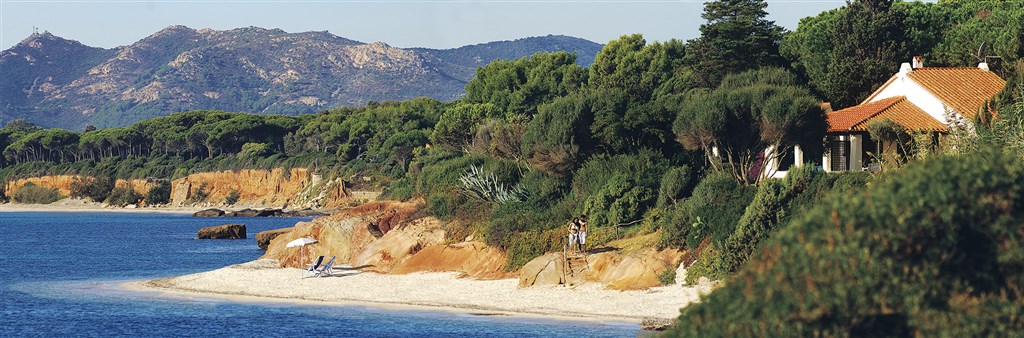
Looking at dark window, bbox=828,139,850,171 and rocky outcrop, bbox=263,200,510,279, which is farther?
dark window, bbox=828,139,850,171

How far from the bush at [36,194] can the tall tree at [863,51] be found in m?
115

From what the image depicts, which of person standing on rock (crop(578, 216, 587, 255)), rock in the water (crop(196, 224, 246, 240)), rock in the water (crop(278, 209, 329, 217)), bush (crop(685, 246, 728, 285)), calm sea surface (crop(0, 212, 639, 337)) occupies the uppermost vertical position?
person standing on rock (crop(578, 216, 587, 255))

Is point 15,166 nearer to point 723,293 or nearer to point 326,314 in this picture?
point 326,314

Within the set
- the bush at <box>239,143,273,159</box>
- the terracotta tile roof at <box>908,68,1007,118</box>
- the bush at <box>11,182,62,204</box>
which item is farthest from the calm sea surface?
the bush at <box>11,182,62,204</box>

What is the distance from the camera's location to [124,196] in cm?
14238

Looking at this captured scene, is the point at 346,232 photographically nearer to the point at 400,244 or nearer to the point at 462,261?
the point at 400,244

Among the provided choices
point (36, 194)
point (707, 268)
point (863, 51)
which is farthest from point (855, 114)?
point (36, 194)

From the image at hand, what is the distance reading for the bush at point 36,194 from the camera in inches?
5778

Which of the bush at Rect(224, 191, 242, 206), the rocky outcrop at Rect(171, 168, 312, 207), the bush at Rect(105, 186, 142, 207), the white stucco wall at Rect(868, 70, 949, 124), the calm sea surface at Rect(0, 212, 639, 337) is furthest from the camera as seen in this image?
the bush at Rect(105, 186, 142, 207)

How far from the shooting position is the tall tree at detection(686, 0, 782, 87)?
56.8 meters

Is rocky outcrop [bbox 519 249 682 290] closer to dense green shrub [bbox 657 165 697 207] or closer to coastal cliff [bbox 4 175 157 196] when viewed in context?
dense green shrub [bbox 657 165 697 207]

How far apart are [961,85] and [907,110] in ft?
7.91

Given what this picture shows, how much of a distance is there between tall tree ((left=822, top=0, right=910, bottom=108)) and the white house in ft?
21.1

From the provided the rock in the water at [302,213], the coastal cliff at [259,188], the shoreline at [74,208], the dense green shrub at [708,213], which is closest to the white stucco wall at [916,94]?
the dense green shrub at [708,213]
